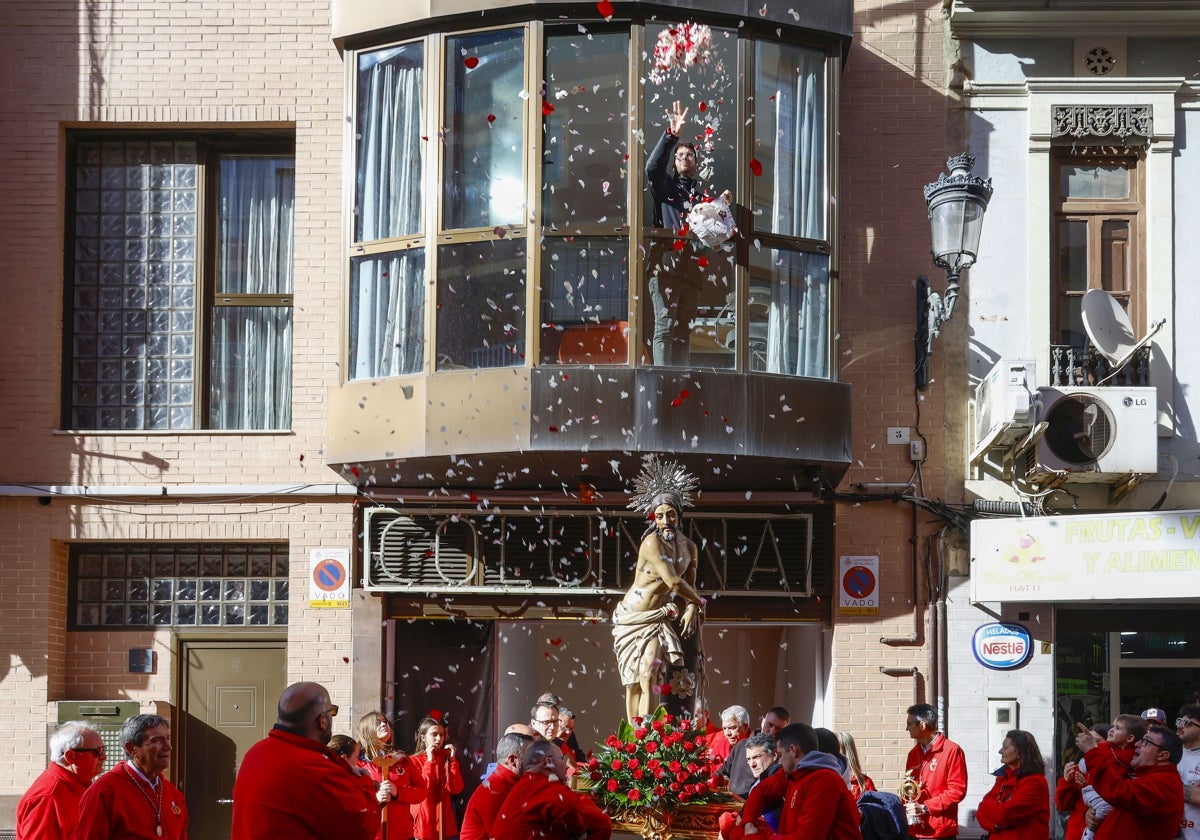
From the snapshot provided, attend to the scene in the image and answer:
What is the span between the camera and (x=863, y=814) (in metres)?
8.21

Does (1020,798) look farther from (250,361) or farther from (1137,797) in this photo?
(250,361)

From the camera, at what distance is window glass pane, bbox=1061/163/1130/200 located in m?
14.1

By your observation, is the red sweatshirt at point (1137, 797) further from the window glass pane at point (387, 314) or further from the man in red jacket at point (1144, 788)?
the window glass pane at point (387, 314)

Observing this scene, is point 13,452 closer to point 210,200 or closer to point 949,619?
point 210,200

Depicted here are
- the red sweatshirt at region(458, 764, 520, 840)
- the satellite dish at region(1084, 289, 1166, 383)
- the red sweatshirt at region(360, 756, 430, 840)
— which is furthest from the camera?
the satellite dish at region(1084, 289, 1166, 383)

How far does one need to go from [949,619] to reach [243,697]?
20.1 feet

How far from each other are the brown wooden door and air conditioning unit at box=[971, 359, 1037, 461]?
6.34 metres

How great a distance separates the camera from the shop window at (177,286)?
1434 centimetres

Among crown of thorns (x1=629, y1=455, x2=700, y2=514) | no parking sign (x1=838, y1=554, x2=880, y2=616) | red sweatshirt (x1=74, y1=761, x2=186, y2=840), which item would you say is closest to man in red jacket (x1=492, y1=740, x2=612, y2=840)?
red sweatshirt (x1=74, y1=761, x2=186, y2=840)

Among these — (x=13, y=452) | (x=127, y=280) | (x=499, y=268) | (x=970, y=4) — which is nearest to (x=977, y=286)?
(x=970, y=4)

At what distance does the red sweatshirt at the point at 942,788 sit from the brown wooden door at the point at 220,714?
5832 millimetres

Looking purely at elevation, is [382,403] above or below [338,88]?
below

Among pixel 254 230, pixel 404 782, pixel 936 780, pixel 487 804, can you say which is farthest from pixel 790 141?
pixel 487 804

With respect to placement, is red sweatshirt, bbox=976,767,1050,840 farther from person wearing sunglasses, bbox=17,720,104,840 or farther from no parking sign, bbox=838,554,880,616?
person wearing sunglasses, bbox=17,720,104,840
